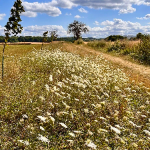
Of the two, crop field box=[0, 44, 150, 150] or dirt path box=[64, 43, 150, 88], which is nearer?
crop field box=[0, 44, 150, 150]

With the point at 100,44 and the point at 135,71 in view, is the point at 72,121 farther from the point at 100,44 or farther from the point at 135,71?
the point at 100,44

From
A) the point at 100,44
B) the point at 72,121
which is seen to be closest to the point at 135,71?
the point at 72,121

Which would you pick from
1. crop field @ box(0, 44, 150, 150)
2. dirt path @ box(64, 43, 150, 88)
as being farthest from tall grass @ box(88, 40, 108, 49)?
crop field @ box(0, 44, 150, 150)

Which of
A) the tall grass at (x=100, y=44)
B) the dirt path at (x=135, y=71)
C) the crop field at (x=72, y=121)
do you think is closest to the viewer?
the crop field at (x=72, y=121)

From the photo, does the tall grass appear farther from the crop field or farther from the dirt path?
the crop field

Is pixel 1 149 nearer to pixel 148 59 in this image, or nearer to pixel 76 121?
pixel 76 121

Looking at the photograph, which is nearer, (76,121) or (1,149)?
(1,149)

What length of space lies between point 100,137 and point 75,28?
36276mm

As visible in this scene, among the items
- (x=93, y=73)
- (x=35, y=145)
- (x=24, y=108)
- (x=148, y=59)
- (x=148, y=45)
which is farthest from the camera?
(x=148, y=45)

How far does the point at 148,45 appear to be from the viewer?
583 inches

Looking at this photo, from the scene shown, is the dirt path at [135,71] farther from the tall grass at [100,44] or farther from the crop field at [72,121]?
the tall grass at [100,44]

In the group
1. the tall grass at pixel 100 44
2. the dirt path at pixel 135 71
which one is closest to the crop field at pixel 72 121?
the dirt path at pixel 135 71

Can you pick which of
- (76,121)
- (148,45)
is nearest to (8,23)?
(76,121)

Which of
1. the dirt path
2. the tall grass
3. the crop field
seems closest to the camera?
the crop field
